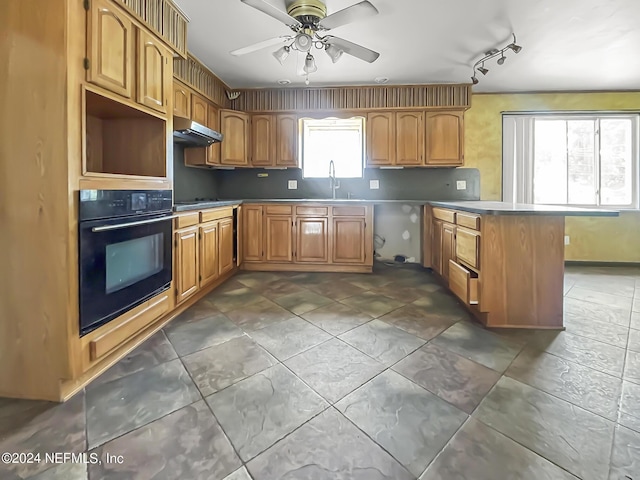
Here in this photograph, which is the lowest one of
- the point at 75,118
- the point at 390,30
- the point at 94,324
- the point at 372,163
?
the point at 94,324

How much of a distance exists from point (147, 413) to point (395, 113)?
3.95m

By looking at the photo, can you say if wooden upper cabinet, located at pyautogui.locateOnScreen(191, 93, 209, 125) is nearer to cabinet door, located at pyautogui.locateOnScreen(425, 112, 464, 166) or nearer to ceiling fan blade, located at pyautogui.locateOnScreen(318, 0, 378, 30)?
ceiling fan blade, located at pyautogui.locateOnScreen(318, 0, 378, 30)

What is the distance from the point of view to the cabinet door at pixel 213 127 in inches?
142

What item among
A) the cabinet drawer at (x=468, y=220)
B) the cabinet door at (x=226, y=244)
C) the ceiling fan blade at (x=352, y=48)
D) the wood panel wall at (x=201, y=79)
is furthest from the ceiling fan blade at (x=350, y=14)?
the cabinet door at (x=226, y=244)

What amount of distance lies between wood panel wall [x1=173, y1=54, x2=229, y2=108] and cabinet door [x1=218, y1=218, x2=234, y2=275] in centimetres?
146

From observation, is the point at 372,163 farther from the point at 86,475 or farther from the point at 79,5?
the point at 86,475

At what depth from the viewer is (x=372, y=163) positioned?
399 cm

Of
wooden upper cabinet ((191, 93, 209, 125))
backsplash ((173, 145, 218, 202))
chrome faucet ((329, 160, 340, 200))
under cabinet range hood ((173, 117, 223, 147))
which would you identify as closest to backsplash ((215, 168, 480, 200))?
chrome faucet ((329, 160, 340, 200))

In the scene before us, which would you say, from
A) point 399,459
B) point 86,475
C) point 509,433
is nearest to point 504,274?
point 509,433

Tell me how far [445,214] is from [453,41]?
1.62 m

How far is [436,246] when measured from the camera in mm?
3590

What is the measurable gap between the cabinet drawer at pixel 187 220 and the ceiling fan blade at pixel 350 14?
1725 millimetres

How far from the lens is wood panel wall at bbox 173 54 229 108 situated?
302cm

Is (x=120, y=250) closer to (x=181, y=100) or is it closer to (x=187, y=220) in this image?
(x=187, y=220)
